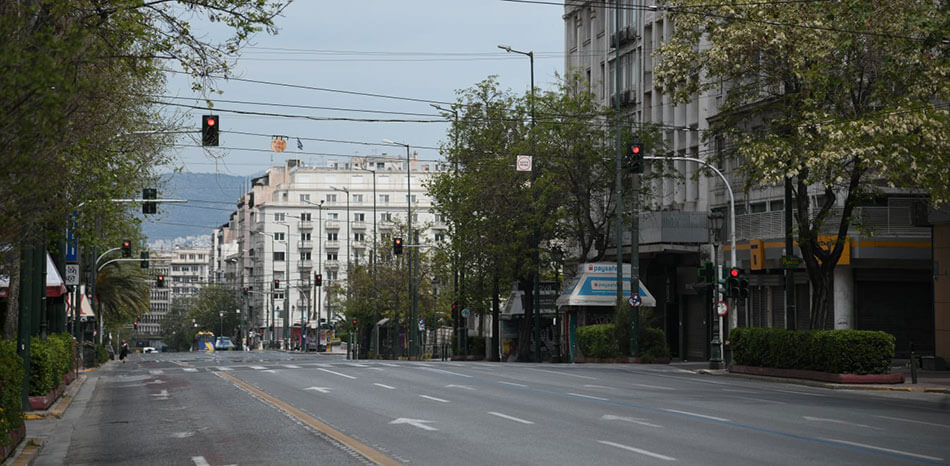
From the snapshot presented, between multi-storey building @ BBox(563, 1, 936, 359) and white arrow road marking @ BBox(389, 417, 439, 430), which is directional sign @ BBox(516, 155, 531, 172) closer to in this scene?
multi-storey building @ BBox(563, 1, 936, 359)

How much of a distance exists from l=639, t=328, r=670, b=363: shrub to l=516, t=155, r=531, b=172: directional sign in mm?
9040

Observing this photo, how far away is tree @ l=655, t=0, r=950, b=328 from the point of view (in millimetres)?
30094

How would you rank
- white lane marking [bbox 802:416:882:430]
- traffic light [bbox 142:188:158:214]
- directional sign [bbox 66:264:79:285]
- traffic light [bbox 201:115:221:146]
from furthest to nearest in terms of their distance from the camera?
traffic light [bbox 142:188:158:214], directional sign [bbox 66:264:79:285], traffic light [bbox 201:115:221:146], white lane marking [bbox 802:416:882:430]

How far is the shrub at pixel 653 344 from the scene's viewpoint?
50031mm

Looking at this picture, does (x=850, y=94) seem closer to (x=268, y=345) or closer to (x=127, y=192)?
(x=127, y=192)

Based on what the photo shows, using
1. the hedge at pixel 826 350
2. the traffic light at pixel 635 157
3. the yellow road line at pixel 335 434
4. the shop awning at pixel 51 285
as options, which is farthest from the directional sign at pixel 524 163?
the yellow road line at pixel 335 434

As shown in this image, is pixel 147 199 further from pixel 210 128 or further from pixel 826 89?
pixel 826 89

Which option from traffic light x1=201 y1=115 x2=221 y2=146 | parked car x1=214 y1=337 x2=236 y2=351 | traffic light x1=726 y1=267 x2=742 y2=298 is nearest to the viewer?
traffic light x1=201 y1=115 x2=221 y2=146

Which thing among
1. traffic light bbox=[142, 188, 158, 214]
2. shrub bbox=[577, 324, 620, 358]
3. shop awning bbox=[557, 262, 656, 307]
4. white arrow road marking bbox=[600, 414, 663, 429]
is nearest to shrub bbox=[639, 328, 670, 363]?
shrub bbox=[577, 324, 620, 358]

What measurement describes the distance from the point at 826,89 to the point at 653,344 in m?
19.2

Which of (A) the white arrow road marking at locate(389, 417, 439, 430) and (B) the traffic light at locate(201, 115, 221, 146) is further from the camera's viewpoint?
(B) the traffic light at locate(201, 115, 221, 146)

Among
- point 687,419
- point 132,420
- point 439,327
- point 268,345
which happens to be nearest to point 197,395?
point 132,420

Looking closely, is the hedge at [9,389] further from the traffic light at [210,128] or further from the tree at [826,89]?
the tree at [826,89]

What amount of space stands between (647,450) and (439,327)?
279ft
